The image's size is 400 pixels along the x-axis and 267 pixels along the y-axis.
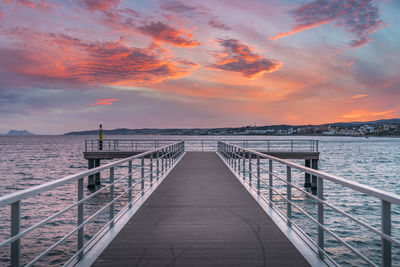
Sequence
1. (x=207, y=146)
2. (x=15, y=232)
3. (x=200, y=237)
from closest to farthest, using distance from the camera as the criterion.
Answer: (x=15, y=232), (x=200, y=237), (x=207, y=146)

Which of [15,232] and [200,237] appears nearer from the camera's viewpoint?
[15,232]

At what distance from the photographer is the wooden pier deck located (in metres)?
3.65

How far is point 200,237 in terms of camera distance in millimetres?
4473

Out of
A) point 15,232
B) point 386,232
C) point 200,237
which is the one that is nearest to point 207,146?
point 200,237

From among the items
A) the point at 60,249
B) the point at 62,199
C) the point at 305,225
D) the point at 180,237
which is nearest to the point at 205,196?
the point at 180,237

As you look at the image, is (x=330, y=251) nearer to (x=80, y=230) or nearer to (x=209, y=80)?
(x=80, y=230)

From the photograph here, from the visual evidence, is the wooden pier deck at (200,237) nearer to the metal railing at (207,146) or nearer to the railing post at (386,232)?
the railing post at (386,232)

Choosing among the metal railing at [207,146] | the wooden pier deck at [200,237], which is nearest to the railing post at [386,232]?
the wooden pier deck at [200,237]

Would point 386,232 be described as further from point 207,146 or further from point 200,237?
point 207,146

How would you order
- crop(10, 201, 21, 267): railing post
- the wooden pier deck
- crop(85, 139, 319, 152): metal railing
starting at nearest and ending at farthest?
crop(10, 201, 21, 267): railing post
the wooden pier deck
crop(85, 139, 319, 152): metal railing

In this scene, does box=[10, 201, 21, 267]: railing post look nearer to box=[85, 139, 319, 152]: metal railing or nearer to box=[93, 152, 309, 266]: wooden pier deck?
box=[93, 152, 309, 266]: wooden pier deck

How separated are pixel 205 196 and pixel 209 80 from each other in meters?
23.8

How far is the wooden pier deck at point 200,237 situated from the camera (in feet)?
12.0

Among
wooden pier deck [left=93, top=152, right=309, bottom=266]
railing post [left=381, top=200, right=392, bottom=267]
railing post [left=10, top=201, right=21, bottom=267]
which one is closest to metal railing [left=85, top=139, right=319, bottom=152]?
wooden pier deck [left=93, top=152, right=309, bottom=266]
